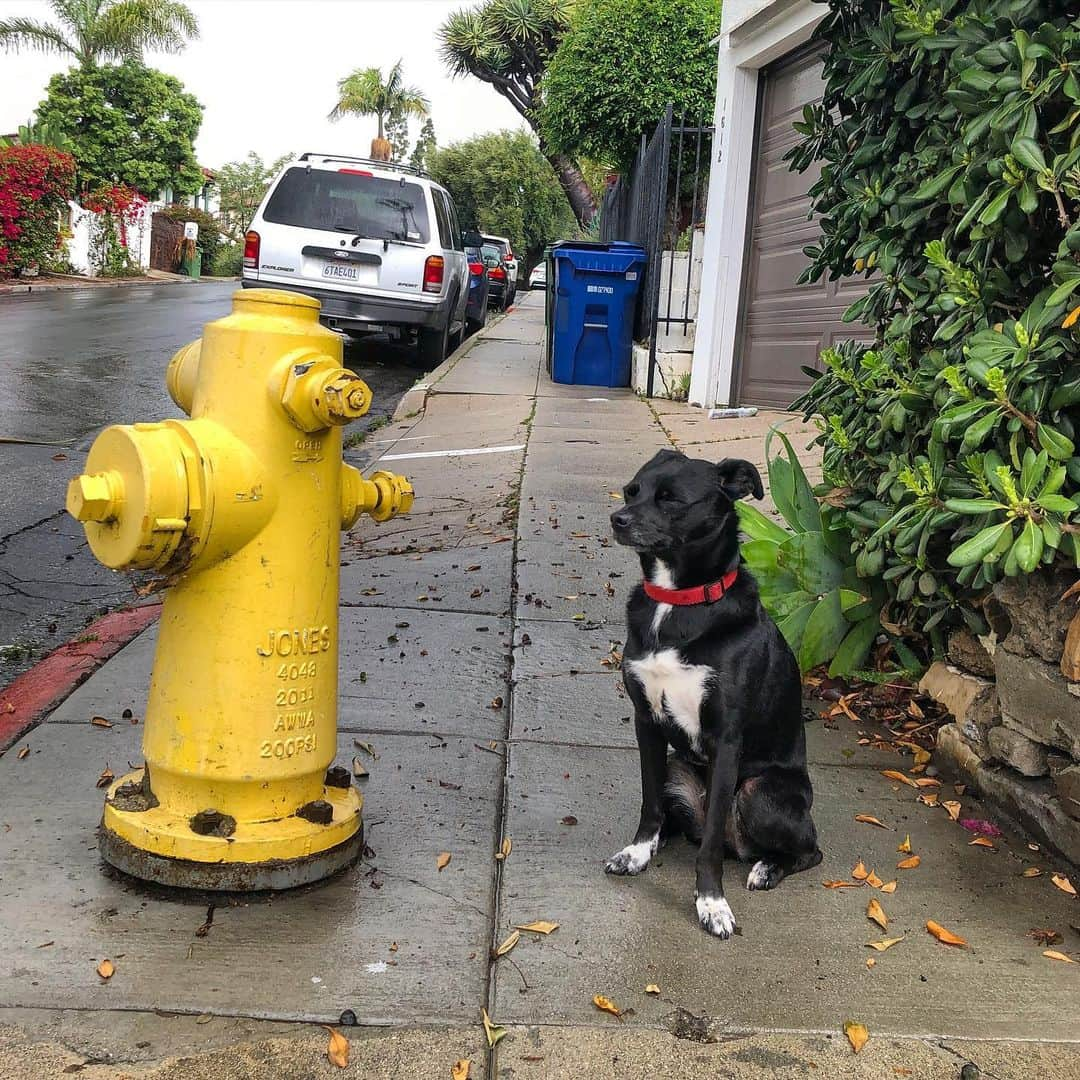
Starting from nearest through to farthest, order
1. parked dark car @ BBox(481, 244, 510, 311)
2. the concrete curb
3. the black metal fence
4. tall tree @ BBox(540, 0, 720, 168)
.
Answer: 1. the black metal fence
2. tall tree @ BBox(540, 0, 720, 168)
3. the concrete curb
4. parked dark car @ BBox(481, 244, 510, 311)

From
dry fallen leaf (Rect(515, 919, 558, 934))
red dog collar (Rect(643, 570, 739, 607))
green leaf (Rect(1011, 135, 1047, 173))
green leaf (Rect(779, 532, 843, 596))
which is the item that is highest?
green leaf (Rect(1011, 135, 1047, 173))

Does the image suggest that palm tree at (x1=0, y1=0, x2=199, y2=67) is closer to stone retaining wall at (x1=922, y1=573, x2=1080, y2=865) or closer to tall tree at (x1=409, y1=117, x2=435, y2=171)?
tall tree at (x1=409, y1=117, x2=435, y2=171)

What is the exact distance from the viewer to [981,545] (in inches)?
115

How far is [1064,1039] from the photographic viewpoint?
7.86 ft

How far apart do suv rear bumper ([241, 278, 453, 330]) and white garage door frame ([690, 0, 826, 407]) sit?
312 centimetres

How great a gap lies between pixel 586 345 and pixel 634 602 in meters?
9.14

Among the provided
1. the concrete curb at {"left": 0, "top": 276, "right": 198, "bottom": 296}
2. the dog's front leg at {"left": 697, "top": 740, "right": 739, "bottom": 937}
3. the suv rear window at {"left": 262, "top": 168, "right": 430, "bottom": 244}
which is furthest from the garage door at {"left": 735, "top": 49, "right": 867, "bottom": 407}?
the concrete curb at {"left": 0, "top": 276, "right": 198, "bottom": 296}

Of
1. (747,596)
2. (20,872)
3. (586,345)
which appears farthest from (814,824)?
(586,345)

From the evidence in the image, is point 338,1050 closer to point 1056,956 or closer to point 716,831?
point 716,831

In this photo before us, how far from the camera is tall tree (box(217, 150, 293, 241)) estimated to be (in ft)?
201

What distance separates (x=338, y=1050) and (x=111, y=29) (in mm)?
42841

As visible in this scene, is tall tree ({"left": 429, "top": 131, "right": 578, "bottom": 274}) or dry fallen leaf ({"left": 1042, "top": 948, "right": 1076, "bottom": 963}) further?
tall tree ({"left": 429, "top": 131, "right": 578, "bottom": 274})

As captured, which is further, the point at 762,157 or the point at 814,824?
the point at 762,157

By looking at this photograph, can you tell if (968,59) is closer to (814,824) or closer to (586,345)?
(814,824)
